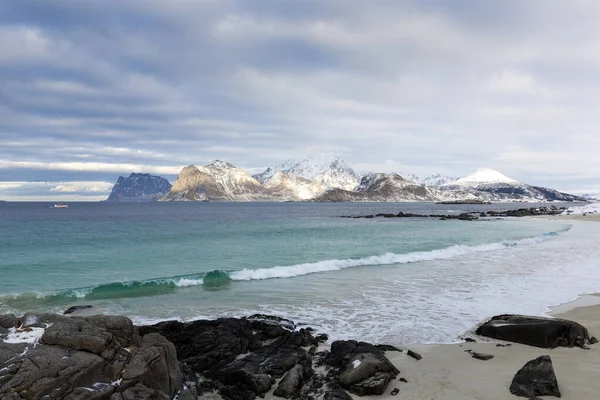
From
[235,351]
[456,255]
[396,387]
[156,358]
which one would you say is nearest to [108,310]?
[235,351]

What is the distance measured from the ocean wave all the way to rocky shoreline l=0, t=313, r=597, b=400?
8.65 meters

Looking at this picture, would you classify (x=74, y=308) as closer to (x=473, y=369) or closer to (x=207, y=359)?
(x=207, y=359)

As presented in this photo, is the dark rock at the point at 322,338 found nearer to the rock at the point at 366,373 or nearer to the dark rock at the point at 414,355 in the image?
the rock at the point at 366,373

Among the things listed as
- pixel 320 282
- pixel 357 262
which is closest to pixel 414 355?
pixel 320 282

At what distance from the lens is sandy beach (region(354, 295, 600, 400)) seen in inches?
342

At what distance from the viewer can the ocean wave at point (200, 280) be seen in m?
18.9

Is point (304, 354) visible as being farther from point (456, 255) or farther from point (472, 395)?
point (456, 255)

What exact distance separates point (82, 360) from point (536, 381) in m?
8.85

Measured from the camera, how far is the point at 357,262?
1145 inches

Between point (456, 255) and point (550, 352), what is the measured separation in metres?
22.9

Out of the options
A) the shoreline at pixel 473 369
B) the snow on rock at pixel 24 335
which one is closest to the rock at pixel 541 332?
the shoreline at pixel 473 369

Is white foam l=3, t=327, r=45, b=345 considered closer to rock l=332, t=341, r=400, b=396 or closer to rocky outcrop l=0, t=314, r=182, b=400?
rocky outcrop l=0, t=314, r=182, b=400

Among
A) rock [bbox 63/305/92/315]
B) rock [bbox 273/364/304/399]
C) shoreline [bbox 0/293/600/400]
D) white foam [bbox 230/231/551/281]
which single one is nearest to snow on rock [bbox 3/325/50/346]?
shoreline [bbox 0/293/600/400]

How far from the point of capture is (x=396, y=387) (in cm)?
906
